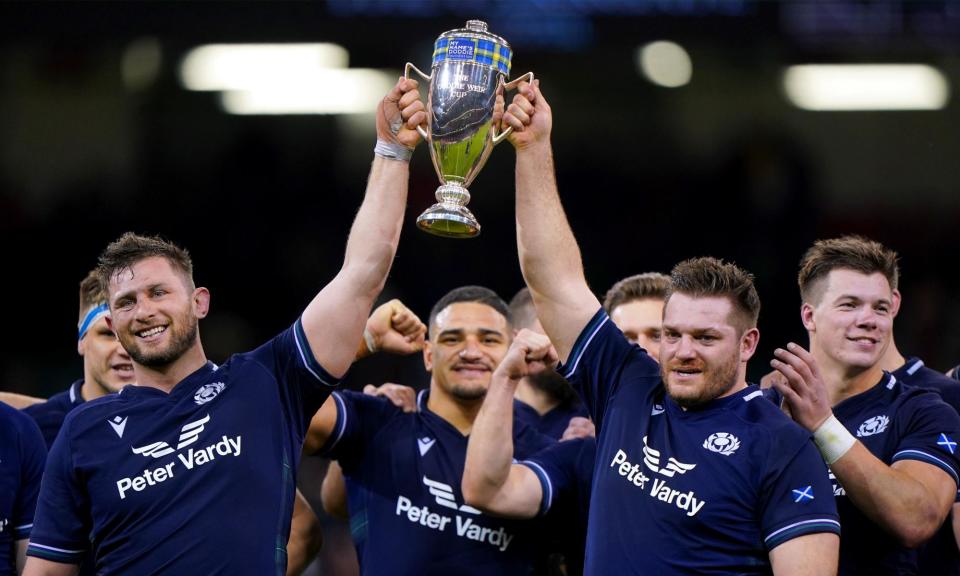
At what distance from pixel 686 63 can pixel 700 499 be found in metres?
6.48

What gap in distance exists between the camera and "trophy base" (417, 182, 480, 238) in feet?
11.4

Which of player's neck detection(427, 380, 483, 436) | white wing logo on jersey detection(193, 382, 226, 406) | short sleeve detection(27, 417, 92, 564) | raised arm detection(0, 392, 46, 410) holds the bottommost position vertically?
short sleeve detection(27, 417, 92, 564)

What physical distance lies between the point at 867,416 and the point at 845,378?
0.15m

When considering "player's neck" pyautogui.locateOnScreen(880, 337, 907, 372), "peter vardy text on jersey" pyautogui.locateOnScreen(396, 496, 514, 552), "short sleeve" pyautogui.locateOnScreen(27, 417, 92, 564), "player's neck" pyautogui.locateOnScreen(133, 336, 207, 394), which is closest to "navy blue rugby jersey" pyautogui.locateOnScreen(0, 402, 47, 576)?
"short sleeve" pyautogui.locateOnScreen(27, 417, 92, 564)

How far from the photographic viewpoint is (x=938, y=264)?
9391mm

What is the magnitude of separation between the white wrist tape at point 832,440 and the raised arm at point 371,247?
1369 mm

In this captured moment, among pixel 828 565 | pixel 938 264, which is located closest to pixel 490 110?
pixel 828 565

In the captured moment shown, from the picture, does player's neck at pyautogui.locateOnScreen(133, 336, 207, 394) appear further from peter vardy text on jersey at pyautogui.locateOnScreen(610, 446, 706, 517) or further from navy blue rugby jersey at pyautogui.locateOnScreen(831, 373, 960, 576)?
navy blue rugby jersey at pyautogui.locateOnScreen(831, 373, 960, 576)

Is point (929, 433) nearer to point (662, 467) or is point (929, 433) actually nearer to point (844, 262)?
point (844, 262)

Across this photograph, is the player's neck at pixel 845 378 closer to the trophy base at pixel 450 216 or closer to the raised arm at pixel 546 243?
the raised arm at pixel 546 243

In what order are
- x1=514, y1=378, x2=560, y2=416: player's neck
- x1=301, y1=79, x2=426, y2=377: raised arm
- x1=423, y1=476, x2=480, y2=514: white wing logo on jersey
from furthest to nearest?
x1=514, y1=378, x2=560, y2=416: player's neck → x1=423, y1=476, x2=480, y2=514: white wing logo on jersey → x1=301, y1=79, x2=426, y2=377: raised arm

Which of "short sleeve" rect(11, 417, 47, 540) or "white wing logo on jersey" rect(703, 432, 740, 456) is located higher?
"white wing logo on jersey" rect(703, 432, 740, 456)

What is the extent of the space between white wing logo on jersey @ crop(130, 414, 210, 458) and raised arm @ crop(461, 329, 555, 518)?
919 mm

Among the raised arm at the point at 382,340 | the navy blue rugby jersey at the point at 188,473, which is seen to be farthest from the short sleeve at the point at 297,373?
the raised arm at the point at 382,340
